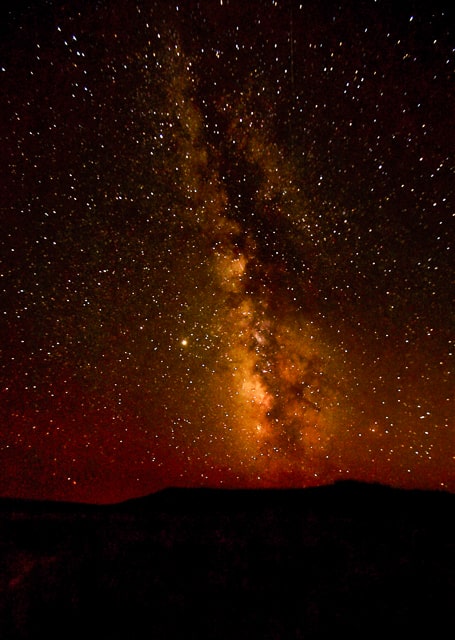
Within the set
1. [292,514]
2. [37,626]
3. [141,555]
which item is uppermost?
[292,514]

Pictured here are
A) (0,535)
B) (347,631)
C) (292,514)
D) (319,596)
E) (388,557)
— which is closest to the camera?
(347,631)

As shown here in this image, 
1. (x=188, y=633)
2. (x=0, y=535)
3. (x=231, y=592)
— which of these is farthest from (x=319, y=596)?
(x=0, y=535)

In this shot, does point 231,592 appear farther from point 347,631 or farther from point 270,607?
point 347,631

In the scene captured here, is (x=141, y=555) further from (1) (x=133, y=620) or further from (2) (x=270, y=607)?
(2) (x=270, y=607)

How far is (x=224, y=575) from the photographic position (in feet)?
3.96

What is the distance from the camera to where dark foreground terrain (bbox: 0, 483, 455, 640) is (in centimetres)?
104

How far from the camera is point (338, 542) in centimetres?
136

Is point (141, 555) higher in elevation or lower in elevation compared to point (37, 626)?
higher

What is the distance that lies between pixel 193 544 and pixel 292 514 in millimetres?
477

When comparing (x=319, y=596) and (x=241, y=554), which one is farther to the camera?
(x=241, y=554)

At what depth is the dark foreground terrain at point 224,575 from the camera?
104cm

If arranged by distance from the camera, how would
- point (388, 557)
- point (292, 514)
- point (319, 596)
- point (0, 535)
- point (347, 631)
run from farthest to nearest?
point (292, 514), point (0, 535), point (388, 557), point (319, 596), point (347, 631)

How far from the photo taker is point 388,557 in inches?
49.9

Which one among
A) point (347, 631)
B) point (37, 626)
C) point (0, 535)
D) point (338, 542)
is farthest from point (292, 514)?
point (0, 535)
